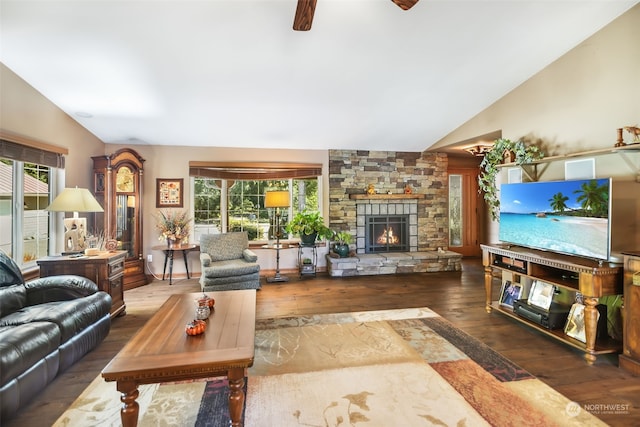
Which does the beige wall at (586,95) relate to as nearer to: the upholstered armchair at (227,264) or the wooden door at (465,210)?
the wooden door at (465,210)

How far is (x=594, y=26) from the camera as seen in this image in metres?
2.81

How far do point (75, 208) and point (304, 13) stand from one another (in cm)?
293

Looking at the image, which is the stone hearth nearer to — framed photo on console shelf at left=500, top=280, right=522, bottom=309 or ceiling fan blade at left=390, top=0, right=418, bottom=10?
framed photo on console shelf at left=500, top=280, right=522, bottom=309

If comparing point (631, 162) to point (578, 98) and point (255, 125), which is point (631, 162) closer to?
point (578, 98)

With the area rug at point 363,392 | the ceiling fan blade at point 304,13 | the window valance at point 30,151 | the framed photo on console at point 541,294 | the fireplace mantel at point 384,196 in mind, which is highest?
the ceiling fan blade at point 304,13

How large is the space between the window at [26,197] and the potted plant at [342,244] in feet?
13.3

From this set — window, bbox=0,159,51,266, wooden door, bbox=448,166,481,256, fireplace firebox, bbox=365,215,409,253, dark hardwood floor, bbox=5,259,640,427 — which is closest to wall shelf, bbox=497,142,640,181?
dark hardwood floor, bbox=5,259,640,427

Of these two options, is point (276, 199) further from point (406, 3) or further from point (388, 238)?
point (406, 3)

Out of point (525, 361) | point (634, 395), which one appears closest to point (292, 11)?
point (525, 361)

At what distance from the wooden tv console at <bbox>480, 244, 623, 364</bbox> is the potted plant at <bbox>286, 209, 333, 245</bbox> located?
2581 mm

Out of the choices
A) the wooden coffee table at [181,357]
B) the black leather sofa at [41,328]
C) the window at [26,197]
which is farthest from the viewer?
the window at [26,197]

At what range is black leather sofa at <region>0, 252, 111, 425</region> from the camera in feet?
5.69

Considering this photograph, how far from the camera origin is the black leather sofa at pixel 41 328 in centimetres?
173

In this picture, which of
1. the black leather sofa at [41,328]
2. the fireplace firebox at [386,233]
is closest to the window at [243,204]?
the fireplace firebox at [386,233]
